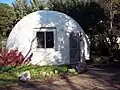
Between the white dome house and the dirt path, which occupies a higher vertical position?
the white dome house

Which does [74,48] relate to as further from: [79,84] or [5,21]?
[79,84]

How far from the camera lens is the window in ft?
68.8

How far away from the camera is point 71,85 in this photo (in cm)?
1334

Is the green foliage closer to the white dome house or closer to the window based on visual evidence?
the white dome house

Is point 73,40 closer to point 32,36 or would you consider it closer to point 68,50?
point 68,50

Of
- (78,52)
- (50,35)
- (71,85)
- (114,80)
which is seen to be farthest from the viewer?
(78,52)

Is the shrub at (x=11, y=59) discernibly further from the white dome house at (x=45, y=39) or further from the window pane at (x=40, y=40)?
the window pane at (x=40, y=40)

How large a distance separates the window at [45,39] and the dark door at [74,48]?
58.4 inches

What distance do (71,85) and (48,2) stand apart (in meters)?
20.5

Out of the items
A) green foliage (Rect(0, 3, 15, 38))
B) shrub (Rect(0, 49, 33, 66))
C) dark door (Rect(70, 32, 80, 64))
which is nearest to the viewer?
shrub (Rect(0, 49, 33, 66))

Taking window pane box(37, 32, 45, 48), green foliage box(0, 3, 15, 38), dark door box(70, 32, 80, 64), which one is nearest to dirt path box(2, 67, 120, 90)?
window pane box(37, 32, 45, 48)

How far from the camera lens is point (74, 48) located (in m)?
22.2

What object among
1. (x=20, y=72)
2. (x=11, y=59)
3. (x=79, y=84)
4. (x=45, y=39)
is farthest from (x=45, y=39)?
(x=79, y=84)

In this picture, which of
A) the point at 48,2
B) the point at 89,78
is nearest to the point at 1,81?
the point at 89,78
